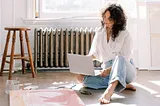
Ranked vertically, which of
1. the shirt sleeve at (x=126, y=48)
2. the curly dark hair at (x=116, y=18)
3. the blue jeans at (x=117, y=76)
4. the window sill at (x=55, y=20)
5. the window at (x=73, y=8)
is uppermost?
the window at (x=73, y=8)

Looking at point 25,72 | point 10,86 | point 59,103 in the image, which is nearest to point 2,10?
point 25,72

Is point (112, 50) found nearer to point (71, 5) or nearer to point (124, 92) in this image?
point (124, 92)

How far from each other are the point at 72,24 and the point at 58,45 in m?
0.41

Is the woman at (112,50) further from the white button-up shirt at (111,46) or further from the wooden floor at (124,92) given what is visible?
the wooden floor at (124,92)

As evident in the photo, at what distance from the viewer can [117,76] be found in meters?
2.13

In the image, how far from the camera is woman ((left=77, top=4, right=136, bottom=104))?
227 centimetres

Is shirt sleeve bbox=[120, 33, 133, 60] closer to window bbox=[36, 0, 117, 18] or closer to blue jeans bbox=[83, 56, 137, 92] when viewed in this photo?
blue jeans bbox=[83, 56, 137, 92]

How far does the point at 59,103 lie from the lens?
195 cm

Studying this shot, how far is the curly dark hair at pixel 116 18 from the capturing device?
240 centimetres

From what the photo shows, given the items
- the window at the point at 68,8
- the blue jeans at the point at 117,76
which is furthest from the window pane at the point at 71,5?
the blue jeans at the point at 117,76

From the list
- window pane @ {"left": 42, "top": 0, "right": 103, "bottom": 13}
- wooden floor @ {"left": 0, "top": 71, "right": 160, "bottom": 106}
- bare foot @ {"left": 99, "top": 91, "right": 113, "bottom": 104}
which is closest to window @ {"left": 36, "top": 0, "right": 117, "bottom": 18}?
window pane @ {"left": 42, "top": 0, "right": 103, "bottom": 13}

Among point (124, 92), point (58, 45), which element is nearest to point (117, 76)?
point (124, 92)

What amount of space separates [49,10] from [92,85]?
6.24 feet

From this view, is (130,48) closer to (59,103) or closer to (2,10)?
(59,103)
